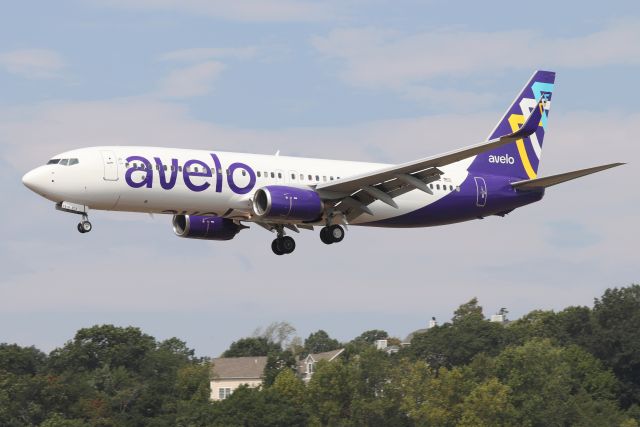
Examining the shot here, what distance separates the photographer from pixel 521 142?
71.8 meters

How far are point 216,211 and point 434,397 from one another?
211 ft

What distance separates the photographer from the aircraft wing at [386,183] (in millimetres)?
59438

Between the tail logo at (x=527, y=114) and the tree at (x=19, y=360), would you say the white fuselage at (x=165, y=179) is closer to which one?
the tail logo at (x=527, y=114)

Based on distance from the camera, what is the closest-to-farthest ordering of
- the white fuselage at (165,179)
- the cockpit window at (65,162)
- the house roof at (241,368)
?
the white fuselage at (165,179)
the cockpit window at (65,162)
the house roof at (241,368)

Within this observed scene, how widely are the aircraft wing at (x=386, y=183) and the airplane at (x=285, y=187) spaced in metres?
0.05

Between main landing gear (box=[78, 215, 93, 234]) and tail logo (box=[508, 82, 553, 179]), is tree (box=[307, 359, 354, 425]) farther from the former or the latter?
main landing gear (box=[78, 215, 93, 234])

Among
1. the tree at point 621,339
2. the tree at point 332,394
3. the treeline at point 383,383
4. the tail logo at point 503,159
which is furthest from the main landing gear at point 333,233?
the tree at point 621,339

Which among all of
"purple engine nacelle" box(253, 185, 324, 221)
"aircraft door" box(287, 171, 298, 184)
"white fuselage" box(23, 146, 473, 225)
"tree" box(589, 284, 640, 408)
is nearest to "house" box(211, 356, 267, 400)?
"tree" box(589, 284, 640, 408)

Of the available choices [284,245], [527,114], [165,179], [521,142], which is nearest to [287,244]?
[284,245]

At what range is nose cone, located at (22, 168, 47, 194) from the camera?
190 feet

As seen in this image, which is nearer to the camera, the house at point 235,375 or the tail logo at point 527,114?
the tail logo at point 527,114

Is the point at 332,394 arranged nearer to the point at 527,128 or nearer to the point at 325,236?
the point at 325,236

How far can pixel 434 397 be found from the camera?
121125 millimetres

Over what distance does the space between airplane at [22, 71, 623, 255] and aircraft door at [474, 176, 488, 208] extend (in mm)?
51
